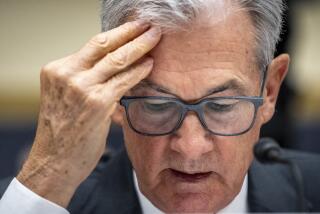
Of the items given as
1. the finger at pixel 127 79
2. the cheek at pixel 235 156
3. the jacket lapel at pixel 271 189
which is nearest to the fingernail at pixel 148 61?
the finger at pixel 127 79

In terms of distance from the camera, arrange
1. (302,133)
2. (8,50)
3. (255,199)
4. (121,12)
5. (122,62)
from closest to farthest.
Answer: (122,62) → (121,12) → (255,199) → (302,133) → (8,50)

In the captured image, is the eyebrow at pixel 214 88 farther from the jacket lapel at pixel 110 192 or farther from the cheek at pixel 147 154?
the jacket lapel at pixel 110 192

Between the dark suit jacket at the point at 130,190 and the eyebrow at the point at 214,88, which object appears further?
the dark suit jacket at the point at 130,190

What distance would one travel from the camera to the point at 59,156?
5.53 ft

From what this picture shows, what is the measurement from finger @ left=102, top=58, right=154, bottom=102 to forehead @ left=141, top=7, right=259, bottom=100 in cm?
4

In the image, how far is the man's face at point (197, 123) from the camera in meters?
1.76

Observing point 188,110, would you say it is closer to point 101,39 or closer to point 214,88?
point 214,88

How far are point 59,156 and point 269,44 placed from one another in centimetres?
63

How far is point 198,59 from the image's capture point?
1.77 metres

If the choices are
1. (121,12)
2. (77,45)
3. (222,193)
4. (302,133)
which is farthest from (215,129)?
(77,45)

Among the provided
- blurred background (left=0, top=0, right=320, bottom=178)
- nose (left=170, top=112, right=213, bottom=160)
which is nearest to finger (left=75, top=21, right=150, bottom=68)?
nose (left=170, top=112, right=213, bottom=160)

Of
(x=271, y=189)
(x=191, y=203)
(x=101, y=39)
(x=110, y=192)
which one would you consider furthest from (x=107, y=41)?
(x=271, y=189)

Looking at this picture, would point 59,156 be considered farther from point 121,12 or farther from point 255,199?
point 255,199

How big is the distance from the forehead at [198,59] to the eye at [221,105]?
37 millimetres
